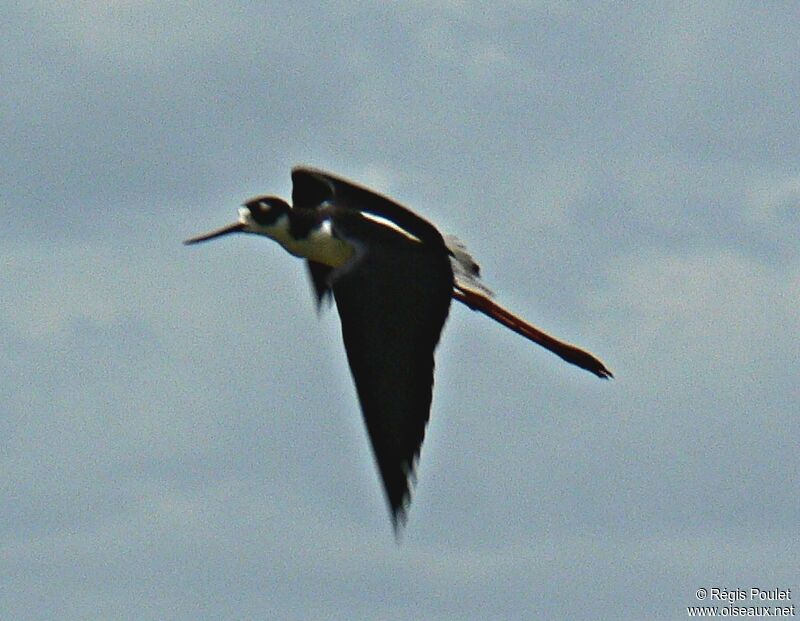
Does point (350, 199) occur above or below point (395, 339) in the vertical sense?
above

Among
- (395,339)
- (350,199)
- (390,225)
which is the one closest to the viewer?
(395,339)

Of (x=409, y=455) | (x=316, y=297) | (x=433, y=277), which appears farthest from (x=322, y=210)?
(x=409, y=455)

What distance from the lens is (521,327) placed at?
51.5ft

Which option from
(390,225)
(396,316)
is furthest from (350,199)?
(396,316)

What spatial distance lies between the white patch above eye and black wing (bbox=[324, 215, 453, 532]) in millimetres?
202

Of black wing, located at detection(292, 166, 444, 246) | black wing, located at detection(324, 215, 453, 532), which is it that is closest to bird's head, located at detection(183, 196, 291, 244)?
black wing, located at detection(292, 166, 444, 246)

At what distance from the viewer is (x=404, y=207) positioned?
48.3 feet

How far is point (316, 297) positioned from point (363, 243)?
2.81 m

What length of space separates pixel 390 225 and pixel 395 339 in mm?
1381

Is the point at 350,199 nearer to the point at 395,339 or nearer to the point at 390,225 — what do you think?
the point at 390,225

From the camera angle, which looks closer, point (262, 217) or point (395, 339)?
point (395, 339)

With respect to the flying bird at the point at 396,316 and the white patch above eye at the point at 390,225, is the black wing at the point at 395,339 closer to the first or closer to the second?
the flying bird at the point at 396,316

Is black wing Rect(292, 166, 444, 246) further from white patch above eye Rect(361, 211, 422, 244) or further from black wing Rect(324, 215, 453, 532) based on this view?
black wing Rect(324, 215, 453, 532)

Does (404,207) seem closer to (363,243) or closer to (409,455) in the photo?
(363,243)
